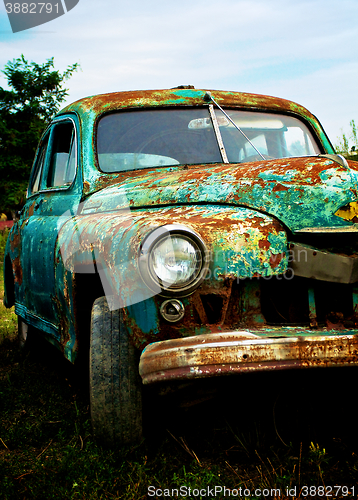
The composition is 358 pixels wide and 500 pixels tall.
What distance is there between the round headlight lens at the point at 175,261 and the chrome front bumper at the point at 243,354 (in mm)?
210

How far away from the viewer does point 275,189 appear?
2207 mm

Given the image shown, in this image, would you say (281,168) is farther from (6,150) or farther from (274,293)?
(6,150)

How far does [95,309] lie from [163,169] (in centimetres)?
112

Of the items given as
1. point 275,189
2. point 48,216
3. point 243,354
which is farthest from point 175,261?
point 48,216

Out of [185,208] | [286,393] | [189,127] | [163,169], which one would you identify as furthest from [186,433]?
[189,127]

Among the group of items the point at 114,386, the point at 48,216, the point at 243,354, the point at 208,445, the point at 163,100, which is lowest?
the point at 208,445

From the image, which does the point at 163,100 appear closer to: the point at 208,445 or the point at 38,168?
the point at 38,168

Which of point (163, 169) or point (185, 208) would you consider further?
point (163, 169)

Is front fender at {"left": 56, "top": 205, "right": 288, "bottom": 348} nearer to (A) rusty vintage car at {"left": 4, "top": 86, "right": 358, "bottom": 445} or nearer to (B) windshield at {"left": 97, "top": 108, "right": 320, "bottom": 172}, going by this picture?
(A) rusty vintage car at {"left": 4, "top": 86, "right": 358, "bottom": 445}

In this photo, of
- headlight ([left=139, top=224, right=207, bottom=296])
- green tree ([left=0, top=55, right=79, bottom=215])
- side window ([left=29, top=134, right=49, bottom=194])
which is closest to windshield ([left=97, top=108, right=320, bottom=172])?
side window ([left=29, top=134, right=49, bottom=194])

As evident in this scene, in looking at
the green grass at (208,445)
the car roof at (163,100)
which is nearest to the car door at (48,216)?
the car roof at (163,100)

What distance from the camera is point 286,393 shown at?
2.27 m

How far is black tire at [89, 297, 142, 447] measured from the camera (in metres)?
2.13

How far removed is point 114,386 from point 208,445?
512 millimetres
